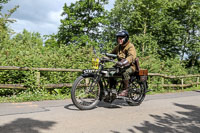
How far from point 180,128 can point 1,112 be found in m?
3.80

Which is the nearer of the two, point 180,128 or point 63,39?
point 180,128

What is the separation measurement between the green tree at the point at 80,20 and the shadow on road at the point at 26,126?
27.5 meters

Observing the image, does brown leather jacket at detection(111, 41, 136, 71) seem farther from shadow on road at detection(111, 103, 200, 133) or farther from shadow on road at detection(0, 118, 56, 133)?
shadow on road at detection(0, 118, 56, 133)

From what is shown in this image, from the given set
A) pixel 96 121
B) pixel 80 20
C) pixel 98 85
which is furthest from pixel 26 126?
pixel 80 20

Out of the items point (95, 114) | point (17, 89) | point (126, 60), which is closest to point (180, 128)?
point (95, 114)

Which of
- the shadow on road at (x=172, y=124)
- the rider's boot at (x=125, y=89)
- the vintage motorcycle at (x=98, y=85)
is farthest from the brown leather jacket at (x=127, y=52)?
the shadow on road at (x=172, y=124)

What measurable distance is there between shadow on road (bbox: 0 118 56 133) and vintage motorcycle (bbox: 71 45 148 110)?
1.17 meters

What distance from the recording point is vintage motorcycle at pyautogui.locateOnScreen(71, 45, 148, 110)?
200 inches

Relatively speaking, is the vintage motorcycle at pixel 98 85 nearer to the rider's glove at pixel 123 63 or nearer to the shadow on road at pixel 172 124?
the rider's glove at pixel 123 63

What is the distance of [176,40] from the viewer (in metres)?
35.4

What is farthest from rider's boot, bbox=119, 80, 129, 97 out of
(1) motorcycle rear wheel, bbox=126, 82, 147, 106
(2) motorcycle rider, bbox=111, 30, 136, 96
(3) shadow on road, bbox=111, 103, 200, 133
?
(3) shadow on road, bbox=111, 103, 200, 133

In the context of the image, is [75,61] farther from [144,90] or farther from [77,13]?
[77,13]

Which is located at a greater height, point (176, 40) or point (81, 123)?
point (176, 40)

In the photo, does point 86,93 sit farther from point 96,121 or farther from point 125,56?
point 125,56
